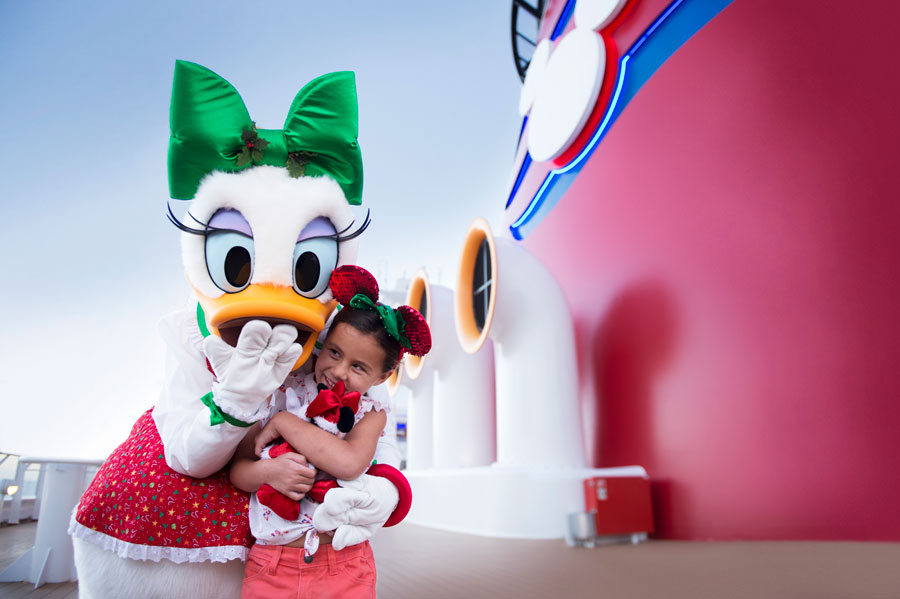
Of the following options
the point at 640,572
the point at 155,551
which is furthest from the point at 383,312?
the point at 640,572

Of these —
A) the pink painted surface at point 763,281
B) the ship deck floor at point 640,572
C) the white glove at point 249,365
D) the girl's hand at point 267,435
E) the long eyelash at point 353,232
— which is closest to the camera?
the white glove at point 249,365

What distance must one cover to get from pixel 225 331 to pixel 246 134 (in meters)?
0.38

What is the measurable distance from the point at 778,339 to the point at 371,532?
8.72 ft

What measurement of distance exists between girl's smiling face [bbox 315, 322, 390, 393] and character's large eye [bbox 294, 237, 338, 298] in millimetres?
88

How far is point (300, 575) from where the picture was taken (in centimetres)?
95

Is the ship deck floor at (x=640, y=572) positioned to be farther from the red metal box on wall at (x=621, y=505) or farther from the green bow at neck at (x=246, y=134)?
the green bow at neck at (x=246, y=134)

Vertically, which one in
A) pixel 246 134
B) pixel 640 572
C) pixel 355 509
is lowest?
pixel 640 572

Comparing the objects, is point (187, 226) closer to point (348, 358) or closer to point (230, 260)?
point (230, 260)

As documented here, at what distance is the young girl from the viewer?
93 centimetres

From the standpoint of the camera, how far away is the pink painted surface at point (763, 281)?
2516 mm

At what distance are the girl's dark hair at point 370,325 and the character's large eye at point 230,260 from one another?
0.19 m

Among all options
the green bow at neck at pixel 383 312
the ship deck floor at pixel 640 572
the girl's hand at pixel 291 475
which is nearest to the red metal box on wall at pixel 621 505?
the ship deck floor at pixel 640 572

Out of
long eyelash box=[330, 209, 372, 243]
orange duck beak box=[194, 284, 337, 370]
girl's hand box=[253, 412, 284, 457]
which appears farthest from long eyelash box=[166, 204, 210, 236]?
girl's hand box=[253, 412, 284, 457]

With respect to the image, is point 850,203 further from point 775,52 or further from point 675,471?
point 675,471
